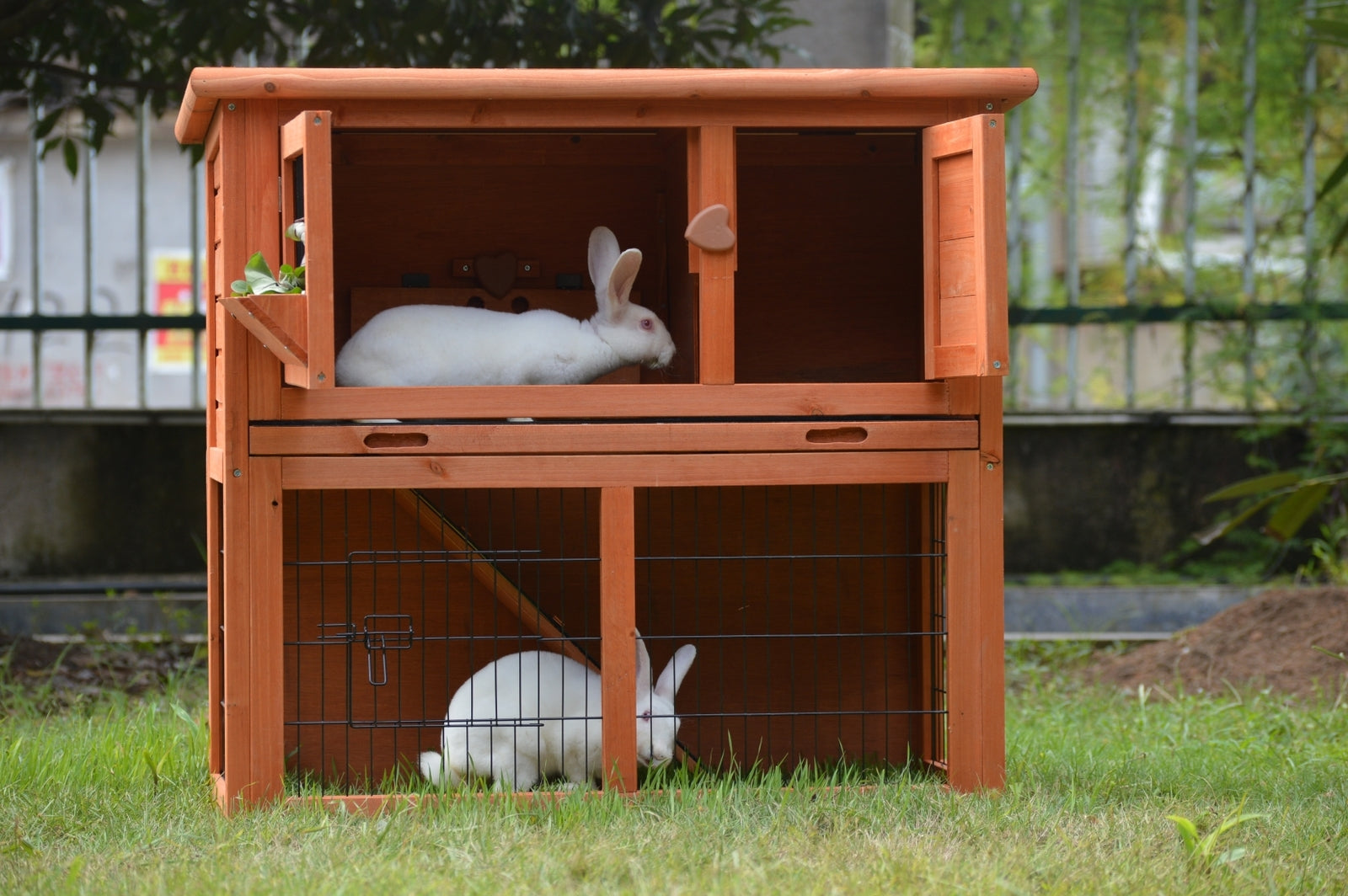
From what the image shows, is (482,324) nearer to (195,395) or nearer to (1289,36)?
(195,395)

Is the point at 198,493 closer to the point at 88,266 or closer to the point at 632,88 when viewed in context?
the point at 88,266

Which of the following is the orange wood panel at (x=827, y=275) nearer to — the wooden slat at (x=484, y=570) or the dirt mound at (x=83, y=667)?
the wooden slat at (x=484, y=570)

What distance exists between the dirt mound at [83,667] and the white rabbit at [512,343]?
181cm

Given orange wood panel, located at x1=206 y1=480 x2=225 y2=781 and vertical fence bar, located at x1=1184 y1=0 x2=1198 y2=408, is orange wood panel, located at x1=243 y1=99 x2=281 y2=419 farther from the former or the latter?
vertical fence bar, located at x1=1184 y1=0 x2=1198 y2=408

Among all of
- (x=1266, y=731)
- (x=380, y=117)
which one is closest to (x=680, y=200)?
(x=380, y=117)

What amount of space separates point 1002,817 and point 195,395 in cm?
439

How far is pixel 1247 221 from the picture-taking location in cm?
621

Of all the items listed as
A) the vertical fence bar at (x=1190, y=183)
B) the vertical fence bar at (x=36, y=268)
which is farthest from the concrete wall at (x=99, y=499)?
the vertical fence bar at (x=1190, y=183)

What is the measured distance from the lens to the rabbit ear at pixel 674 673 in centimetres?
311

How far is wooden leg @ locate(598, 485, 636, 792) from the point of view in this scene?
2865 millimetres

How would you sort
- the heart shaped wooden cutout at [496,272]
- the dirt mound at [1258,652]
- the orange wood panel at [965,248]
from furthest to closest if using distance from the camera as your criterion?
the dirt mound at [1258,652] < the heart shaped wooden cutout at [496,272] < the orange wood panel at [965,248]

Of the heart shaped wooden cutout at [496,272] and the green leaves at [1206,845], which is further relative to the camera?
the heart shaped wooden cutout at [496,272]

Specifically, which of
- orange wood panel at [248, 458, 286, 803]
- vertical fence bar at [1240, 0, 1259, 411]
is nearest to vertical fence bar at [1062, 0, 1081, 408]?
vertical fence bar at [1240, 0, 1259, 411]

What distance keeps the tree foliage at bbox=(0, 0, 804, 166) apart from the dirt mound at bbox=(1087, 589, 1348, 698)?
2452 millimetres
